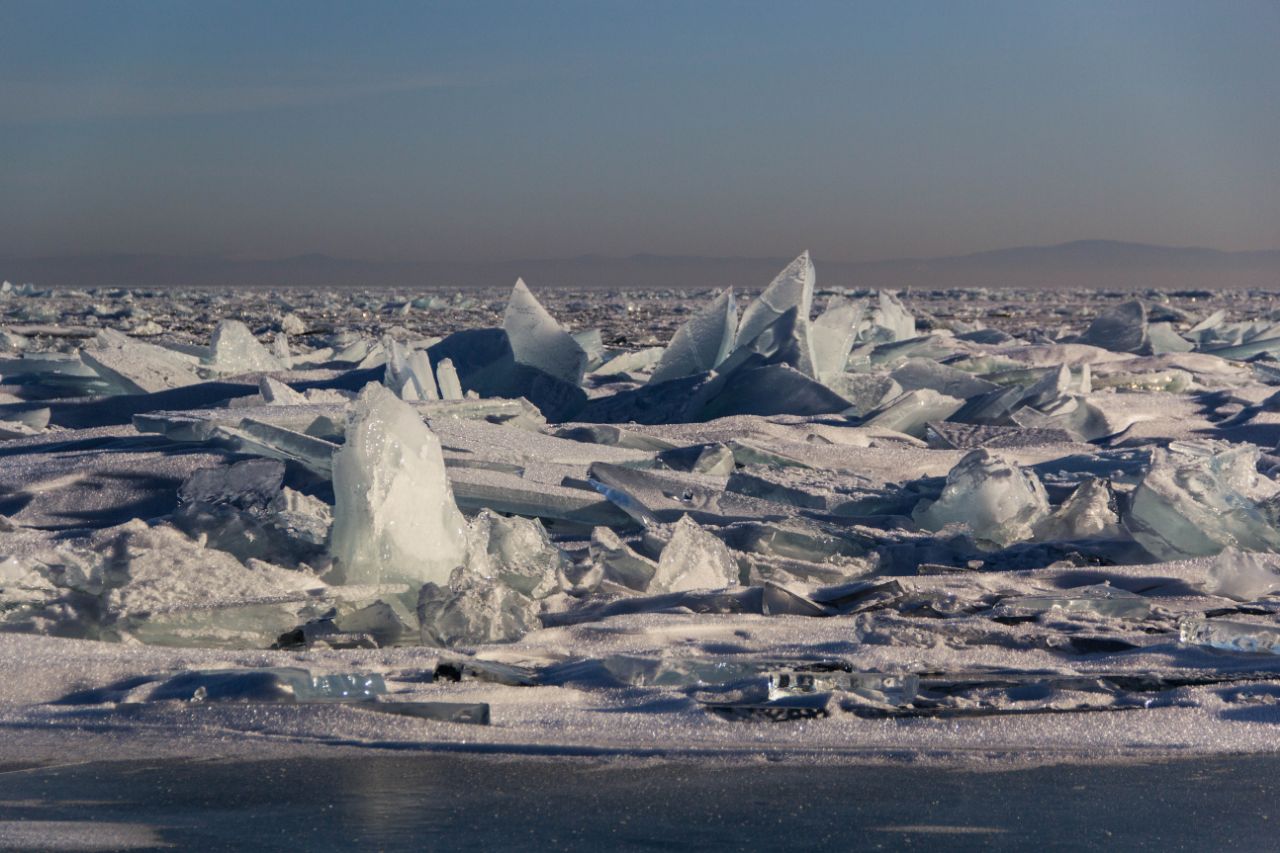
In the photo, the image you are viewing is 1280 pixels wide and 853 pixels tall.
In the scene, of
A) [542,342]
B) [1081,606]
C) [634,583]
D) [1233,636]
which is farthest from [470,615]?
[542,342]

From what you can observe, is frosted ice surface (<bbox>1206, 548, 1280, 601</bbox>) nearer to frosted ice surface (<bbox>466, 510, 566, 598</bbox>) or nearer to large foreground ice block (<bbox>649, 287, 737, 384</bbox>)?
frosted ice surface (<bbox>466, 510, 566, 598</bbox>)

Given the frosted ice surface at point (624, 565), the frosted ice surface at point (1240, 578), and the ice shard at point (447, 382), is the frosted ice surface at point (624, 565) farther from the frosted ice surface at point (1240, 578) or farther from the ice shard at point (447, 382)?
the ice shard at point (447, 382)

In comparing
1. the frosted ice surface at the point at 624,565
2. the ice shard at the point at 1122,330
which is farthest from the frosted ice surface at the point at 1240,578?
the ice shard at the point at 1122,330

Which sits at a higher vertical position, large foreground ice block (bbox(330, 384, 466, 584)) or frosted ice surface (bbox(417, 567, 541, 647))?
large foreground ice block (bbox(330, 384, 466, 584))

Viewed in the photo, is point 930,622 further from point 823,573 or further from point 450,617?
point 450,617

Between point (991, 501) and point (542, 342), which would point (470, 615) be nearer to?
point (991, 501)

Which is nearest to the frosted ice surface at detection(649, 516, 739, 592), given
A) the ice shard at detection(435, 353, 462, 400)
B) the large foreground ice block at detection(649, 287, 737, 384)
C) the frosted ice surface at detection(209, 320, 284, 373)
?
the ice shard at detection(435, 353, 462, 400)

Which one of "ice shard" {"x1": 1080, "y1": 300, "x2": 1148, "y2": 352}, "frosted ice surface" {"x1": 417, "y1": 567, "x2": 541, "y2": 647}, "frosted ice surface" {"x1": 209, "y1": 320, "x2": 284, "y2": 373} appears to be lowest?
"frosted ice surface" {"x1": 417, "y1": 567, "x2": 541, "y2": 647}

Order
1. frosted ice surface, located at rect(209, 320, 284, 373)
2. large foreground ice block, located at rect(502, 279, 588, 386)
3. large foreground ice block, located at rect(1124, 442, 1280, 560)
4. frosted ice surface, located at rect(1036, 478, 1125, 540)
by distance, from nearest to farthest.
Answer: large foreground ice block, located at rect(1124, 442, 1280, 560), frosted ice surface, located at rect(1036, 478, 1125, 540), large foreground ice block, located at rect(502, 279, 588, 386), frosted ice surface, located at rect(209, 320, 284, 373)
